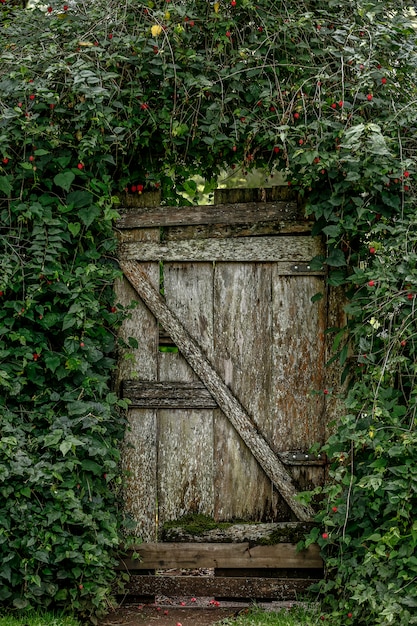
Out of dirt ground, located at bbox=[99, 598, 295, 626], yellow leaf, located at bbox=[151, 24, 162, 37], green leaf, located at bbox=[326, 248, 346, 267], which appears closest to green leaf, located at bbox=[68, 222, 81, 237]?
yellow leaf, located at bbox=[151, 24, 162, 37]

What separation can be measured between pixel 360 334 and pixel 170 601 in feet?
6.96

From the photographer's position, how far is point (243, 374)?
4.87 m

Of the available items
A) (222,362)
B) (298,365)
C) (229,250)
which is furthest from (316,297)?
(222,362)

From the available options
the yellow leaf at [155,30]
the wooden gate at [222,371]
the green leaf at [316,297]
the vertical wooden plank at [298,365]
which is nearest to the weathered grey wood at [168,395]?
the wooden gate at [222,371]

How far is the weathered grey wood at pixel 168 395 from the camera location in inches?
191

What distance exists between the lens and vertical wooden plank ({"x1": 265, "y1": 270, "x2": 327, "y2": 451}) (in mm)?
4793

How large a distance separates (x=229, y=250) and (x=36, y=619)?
2.42 meters

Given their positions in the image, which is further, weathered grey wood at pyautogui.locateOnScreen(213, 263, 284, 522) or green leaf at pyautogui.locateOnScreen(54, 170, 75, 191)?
weathered grey wood at pyautogui.locateOnScreen(213, 263, 284, 522)

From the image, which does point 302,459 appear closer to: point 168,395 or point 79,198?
point 168,395

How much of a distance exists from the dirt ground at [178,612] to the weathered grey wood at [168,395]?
123 cm

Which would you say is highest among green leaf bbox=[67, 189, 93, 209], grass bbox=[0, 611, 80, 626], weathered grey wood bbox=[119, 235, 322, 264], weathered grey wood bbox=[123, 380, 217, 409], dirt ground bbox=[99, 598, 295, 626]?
green leaf bbox=[67, 189, 93, 209]

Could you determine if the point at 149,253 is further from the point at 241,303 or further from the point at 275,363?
the point at 275,363

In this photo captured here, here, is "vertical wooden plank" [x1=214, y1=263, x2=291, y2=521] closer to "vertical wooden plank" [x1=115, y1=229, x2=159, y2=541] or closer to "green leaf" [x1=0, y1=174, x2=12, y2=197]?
"vertical wooden plank" [x1=115, y1=229, x2=159, y2=541]

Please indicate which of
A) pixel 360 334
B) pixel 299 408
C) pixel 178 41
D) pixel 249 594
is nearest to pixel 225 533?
pixel 249 594
